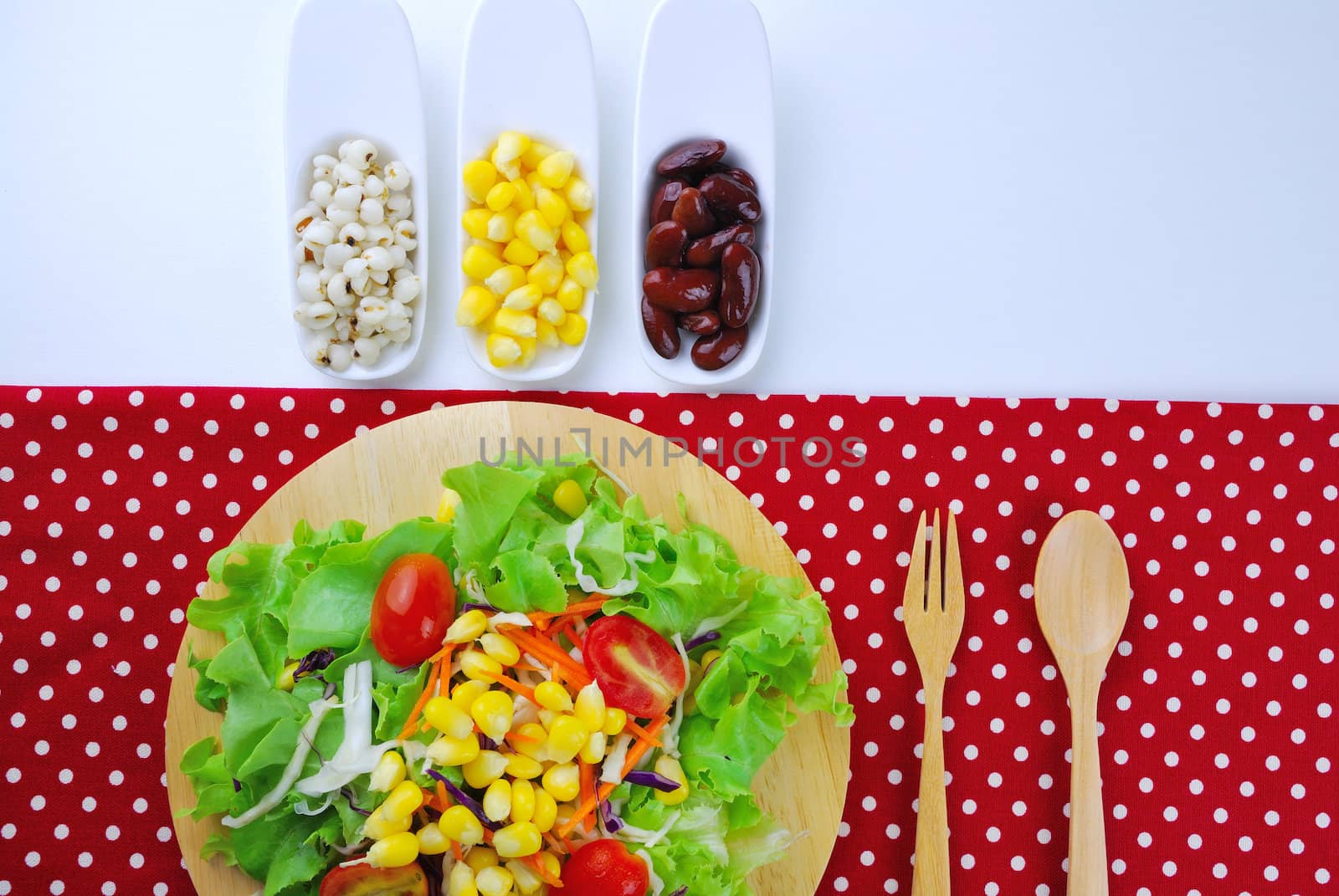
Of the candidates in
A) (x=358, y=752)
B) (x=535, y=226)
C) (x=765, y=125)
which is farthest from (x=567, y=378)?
(x=358, y=752)

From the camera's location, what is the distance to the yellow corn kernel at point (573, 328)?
144 centimetres

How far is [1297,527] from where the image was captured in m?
1.52

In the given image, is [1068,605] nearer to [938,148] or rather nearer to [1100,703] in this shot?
[1100,703]

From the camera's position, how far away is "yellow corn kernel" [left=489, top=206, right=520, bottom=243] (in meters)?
1.39

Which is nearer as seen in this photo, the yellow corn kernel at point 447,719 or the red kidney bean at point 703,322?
the yellow corn kernel at point 447,719

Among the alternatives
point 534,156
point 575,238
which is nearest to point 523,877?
point 575,238

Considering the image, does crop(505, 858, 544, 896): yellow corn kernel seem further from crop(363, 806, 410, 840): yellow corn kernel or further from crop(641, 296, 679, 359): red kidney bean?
crop(641, 296, 679, 359): red kidney bean

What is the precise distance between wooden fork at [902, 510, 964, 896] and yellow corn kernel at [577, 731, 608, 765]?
1.75ft

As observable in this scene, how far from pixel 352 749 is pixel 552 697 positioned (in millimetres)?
278

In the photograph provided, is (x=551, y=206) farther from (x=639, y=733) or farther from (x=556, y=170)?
(x=639, y=733)

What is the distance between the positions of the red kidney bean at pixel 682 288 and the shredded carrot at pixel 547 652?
546mm

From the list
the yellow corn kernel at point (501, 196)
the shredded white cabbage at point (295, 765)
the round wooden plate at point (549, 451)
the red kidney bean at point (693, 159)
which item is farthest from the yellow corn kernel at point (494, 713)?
the red kidney bean at point (693, 159)

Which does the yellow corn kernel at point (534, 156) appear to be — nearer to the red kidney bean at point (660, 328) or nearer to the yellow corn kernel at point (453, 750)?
the red kidney bean at point (660, 328)

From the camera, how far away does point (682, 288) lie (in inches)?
55.0
